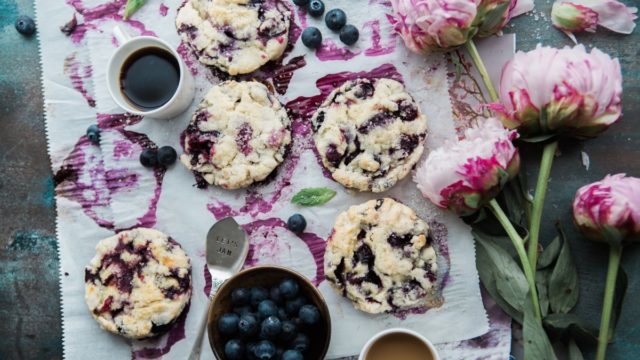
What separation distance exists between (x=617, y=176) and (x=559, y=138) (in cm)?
20

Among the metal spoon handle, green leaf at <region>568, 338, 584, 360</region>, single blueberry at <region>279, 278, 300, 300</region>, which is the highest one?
single blueberry at <region>279, 278, 300, 300</region>

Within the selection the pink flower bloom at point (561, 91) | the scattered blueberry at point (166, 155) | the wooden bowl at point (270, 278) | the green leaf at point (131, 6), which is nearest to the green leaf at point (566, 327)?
the pink flower bloom at point (561, 91)

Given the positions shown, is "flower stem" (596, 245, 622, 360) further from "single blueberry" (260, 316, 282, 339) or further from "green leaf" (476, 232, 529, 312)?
"single blueberry" (260, 316, 282, 339)

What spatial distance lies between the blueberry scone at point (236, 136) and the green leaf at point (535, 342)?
3.06 feet

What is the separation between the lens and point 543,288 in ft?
7.22

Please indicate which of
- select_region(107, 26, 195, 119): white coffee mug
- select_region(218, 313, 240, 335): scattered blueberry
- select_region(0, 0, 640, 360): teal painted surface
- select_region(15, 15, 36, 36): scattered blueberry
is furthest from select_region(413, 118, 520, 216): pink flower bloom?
select_region(15, 15, 36, 36): scattered blueberry

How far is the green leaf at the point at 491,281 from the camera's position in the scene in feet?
7.15

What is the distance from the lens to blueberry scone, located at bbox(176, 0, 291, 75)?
234 centimetres

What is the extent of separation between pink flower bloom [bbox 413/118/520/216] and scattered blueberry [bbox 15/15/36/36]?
144 centimetres

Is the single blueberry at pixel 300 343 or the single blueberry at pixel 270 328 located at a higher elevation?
the single blueberry at pixel 270 328

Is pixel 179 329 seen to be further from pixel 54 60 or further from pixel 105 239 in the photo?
pixel 54 60

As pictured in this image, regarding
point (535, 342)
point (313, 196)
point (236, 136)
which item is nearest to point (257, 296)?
point (313, 196)

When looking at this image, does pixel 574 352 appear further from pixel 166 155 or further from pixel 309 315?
pixel 166 155

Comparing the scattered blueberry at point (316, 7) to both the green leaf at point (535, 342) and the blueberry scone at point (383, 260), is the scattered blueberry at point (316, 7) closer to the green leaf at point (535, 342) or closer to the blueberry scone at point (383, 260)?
the blueberry scone at point (383, 260)
